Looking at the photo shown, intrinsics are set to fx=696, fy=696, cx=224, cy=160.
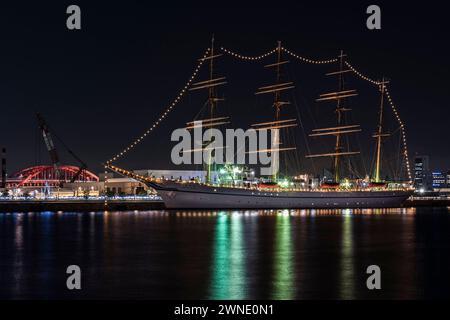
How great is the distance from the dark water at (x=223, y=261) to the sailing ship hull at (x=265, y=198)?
33045 mm

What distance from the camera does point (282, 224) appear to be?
65.8 metres

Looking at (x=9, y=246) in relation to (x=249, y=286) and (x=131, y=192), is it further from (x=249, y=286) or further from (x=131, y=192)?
(x=131, y=192)

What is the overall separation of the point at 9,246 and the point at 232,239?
15114 mm

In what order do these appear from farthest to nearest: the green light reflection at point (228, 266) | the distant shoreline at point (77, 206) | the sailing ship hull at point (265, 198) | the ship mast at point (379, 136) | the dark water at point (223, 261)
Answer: the ship mast at point (379, 136)
the distant shoreline at point (77, 206)
the sailing ship hull at point (265, 198)
the dark water at point (223, 261)
the green light reflection at point (228, 266)

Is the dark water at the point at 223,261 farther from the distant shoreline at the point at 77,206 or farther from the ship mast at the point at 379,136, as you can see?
the ship mast at the point at 379,136

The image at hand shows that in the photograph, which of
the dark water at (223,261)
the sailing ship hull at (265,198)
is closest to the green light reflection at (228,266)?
the dark water at (223,261)

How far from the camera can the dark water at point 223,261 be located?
27.6 metres

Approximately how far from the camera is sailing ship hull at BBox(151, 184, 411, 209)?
315 ft

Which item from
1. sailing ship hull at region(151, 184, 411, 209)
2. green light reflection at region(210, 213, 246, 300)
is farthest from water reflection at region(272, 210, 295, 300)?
sailing ship hull at region(151, 184, 411, 209)

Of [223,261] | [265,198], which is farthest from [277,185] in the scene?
[223,261]

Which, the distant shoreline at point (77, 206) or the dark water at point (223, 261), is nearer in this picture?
the dark water at point (223, 261)

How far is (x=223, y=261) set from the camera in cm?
3697

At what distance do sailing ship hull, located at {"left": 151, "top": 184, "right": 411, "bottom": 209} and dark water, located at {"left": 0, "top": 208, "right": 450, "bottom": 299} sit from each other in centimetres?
3304
